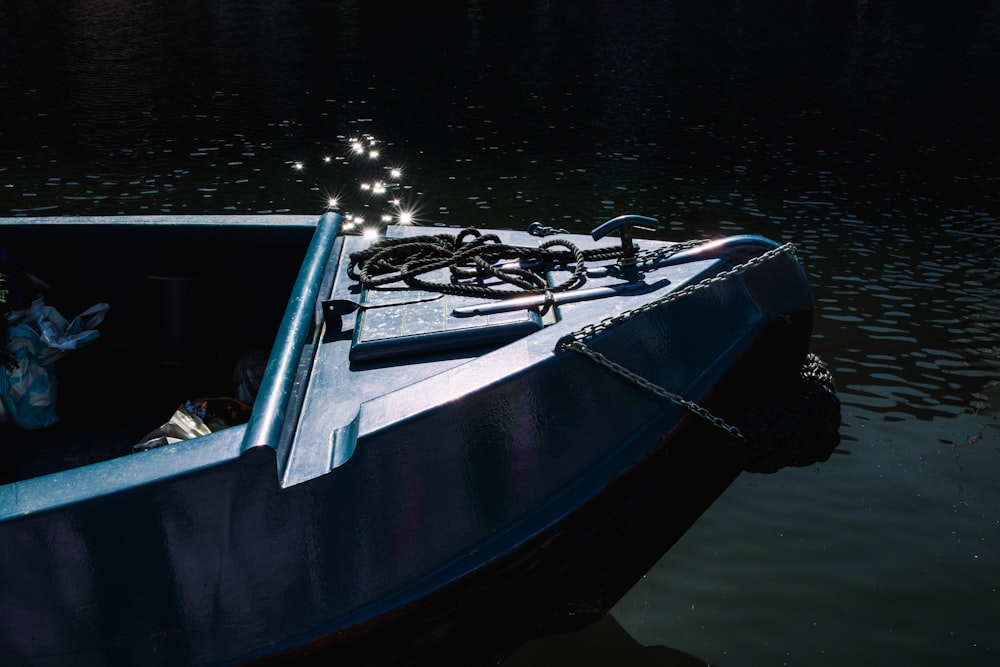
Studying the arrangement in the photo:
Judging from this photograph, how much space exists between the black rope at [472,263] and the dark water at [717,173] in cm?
168

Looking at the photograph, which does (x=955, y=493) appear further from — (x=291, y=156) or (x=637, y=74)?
(x=637, y=74)

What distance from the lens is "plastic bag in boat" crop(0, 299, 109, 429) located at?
4.93m

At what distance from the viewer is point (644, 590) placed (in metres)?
4.41

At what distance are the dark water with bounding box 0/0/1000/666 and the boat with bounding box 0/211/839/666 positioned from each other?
0.88m

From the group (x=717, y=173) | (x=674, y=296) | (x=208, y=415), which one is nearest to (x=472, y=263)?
(x=674, y=296)

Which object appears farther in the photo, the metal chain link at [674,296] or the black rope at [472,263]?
the black rope at [472,263]

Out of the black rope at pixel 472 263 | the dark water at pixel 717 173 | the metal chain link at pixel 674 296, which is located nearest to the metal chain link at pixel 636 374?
the metal chain link at pixel 674 296

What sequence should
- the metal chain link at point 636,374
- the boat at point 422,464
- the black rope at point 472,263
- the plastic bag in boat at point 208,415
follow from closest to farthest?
the boat at point 422,464
the metal chain link at point 636,374
the black rope at point 472,263
the plastic bag in boat at point 208,415

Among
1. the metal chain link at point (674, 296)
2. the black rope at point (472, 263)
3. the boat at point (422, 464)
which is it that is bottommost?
the boat at point (422, 464)

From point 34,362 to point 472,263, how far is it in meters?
2.69

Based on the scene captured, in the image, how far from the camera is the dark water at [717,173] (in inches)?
173

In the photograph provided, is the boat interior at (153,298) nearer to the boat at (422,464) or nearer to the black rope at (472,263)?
the boat at (422,464)

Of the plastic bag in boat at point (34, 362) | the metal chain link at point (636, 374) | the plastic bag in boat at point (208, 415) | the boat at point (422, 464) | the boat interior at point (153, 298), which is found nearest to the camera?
the boat at point (422, 464)

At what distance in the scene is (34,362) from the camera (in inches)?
197
